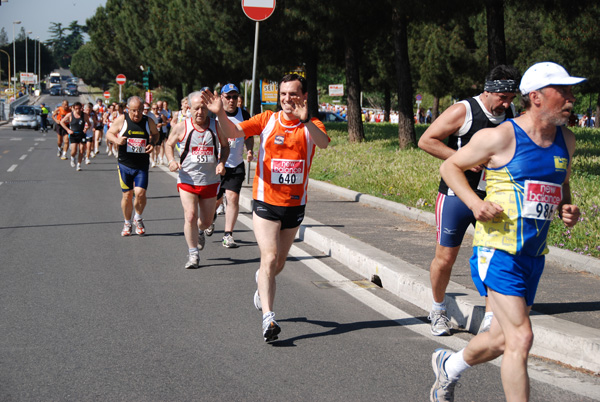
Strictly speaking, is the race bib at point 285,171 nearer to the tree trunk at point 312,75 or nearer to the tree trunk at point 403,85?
the tree trunk at point 403,85

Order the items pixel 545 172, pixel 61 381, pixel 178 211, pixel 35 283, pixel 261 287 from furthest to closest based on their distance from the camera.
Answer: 1. pixel 178 211
2. pixel 35 283
3. pixel 261 287
4. pixel 61 381
5. pixel 545 172

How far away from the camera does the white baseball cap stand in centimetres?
363

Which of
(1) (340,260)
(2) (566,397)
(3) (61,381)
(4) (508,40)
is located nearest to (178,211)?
(1) (340,260)

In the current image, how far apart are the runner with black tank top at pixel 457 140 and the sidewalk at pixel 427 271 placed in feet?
1.54

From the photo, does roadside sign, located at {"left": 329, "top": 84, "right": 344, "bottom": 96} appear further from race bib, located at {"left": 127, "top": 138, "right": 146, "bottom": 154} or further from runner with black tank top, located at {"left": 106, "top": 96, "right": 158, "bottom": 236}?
race bib, located at {"left": 127, "top": 138, "right": 146, "bottom": 154}

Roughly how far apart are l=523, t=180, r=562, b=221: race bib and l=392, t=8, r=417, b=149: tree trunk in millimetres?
17754

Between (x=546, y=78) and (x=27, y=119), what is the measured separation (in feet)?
183

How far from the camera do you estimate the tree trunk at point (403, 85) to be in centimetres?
2156

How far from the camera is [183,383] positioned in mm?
4586

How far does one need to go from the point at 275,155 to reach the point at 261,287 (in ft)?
3.25

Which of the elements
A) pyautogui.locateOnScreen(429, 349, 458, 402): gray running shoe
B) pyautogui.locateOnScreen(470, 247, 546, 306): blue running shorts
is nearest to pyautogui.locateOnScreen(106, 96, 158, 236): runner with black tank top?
pyautogui.locateOnScreen(429, 349, 458, 402): gray running shoe

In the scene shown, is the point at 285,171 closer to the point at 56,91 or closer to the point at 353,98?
the point at 353,98

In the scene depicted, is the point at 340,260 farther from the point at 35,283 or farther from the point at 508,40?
the point at 508,40

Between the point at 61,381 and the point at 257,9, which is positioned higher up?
A: the point at 257,9
